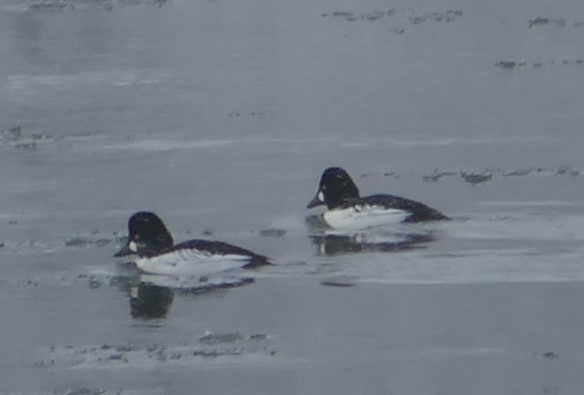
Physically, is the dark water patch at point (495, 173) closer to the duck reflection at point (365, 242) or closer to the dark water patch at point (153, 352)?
the duck reflection at point (365, 242)

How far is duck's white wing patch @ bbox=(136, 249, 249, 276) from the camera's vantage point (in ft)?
51.6

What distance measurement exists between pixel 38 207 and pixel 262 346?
20.1ft

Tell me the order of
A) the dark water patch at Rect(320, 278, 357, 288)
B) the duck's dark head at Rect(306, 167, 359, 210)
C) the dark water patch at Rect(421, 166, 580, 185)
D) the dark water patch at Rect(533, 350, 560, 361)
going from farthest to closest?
the dark water patch at Rect(421, 166, 580, 185)
the duck's dark head at Rect(306, 167, 359, 210)
the dark water patch at Rect(320, 278, 357, 288)
the dark water patch at Rect(533, 350, 560, 361)

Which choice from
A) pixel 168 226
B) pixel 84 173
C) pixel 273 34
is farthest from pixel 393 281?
pixel 273 34

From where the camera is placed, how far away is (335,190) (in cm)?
1806

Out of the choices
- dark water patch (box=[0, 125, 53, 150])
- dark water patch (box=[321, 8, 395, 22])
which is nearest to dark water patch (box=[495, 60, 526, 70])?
dark water patch (box=[321, 8, 395, 22])

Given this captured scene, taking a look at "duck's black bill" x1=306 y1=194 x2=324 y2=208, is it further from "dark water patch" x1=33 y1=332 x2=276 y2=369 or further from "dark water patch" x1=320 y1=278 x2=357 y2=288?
"dark water patch" x1=33 y1=332 x2=276 y2=369

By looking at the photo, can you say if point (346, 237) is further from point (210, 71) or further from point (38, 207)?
point (210, 71)

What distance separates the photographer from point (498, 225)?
17.2m

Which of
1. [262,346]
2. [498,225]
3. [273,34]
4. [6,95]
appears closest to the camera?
[262,346]

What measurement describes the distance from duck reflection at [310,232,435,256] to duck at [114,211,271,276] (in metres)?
0.98

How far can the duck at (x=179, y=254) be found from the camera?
51.6ft

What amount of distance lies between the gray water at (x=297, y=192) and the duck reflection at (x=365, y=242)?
0.04 m

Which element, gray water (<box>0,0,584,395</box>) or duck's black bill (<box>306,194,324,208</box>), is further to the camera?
duck's black bill (<box>306,194,324,208</box>)
